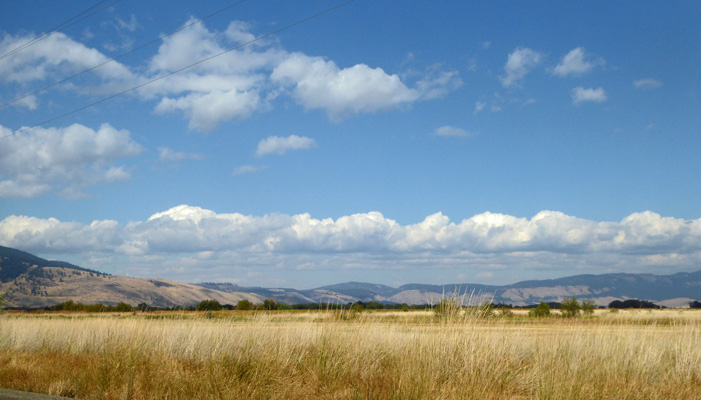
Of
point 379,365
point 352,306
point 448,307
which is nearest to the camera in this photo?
point 448,307

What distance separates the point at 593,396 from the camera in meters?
7.60

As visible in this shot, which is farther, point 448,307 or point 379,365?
point 379,365

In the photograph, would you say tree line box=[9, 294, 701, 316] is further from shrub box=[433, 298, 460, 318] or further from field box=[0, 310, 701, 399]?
field box=[0, 310, 701, 399]

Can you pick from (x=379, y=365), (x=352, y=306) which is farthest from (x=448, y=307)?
(x=352, y=306)

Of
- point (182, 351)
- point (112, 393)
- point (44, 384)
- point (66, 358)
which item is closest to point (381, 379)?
point (112, 393)

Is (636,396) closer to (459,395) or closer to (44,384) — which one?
(459,395)

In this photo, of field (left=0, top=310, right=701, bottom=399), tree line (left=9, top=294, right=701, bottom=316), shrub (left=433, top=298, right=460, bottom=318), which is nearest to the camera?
field (left=0, top=310, right=701, bottom=399)

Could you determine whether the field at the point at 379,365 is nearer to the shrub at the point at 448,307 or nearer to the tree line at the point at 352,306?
the shrub at the point at 448,307

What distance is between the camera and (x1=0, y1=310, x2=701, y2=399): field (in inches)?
326

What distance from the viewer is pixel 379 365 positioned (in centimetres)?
A: 1116

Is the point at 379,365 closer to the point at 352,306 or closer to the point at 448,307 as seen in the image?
the point at 448,307

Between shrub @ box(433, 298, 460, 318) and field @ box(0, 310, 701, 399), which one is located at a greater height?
shrub @ box(433, 298, 460, 318)

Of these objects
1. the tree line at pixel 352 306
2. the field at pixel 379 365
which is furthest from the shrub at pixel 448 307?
the field at pixel 379 365

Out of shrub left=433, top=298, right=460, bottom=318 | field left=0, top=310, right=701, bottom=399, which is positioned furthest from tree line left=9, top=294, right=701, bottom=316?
field left=0, top=310, right=701, bottom=399
